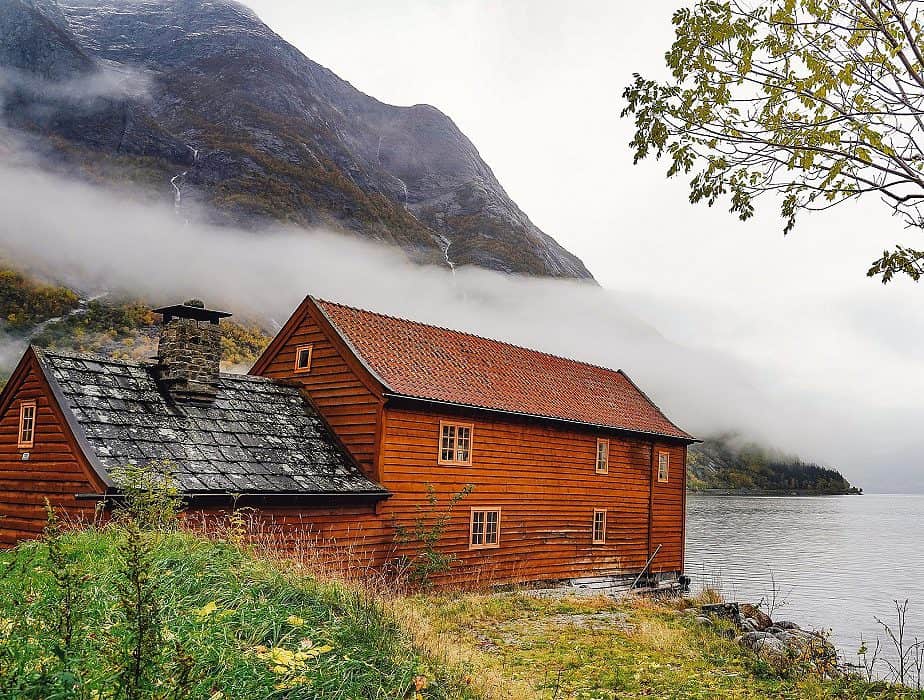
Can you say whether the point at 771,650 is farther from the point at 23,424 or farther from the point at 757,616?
the point at 23,424

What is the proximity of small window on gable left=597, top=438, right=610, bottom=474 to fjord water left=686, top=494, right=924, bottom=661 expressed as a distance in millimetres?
5541

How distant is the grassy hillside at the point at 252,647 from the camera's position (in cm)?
556

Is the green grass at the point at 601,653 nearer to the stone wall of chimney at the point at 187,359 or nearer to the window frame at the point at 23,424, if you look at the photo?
the stone wall of chimney at the point at 187,359

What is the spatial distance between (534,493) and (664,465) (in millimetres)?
10174

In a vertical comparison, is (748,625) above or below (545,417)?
below

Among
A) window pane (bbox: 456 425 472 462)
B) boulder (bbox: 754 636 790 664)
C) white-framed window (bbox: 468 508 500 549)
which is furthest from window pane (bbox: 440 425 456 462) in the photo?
boulder (bbox: 754 636 790 664)

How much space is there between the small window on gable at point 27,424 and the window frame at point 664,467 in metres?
24.8

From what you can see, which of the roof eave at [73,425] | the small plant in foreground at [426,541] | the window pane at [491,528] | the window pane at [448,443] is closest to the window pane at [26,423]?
the roof eave at [73,425]

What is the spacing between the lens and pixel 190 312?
20.5 m

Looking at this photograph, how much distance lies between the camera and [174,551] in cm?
958

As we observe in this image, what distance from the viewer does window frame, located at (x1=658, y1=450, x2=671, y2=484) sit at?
112 feet

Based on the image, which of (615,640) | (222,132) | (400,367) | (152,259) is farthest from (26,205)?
(615,640)

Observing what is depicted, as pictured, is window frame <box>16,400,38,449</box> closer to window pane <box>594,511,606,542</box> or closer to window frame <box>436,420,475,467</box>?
window frame <box>436,420,475,467</box>

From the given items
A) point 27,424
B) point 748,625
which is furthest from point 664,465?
point 27,424
